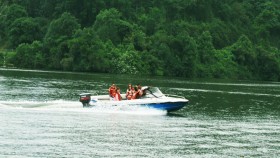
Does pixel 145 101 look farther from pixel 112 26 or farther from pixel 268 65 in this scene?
pixel 268 65

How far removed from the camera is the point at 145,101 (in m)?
45.9

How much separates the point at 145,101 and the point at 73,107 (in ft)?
18.6

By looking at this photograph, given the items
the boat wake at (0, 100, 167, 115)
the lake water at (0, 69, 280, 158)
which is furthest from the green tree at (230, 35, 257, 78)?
the boat wake at (0, 100, 167, 115)

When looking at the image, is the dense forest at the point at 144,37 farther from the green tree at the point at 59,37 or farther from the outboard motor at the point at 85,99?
the outboard motor at the point at 85,99

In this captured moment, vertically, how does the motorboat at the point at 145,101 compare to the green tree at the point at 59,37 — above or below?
below

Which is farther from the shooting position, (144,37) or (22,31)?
(144,37)

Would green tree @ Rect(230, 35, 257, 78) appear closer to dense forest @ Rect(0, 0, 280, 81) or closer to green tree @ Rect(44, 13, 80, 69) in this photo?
dense forest @ Rect(0, 0, 280, 81)

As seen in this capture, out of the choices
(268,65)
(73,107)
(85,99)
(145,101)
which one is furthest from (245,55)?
(85,99)

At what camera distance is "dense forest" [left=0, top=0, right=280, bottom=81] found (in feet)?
408

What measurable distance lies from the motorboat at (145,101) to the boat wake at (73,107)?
31cm

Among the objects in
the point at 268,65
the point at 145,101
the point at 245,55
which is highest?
the point at 245,55

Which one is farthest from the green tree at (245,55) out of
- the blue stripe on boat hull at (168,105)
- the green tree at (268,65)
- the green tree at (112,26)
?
the blue stripe on boat hull at (168,105)

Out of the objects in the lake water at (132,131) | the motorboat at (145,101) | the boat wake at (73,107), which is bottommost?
the lake water at (132,131)

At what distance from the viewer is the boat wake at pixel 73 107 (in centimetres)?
4434
